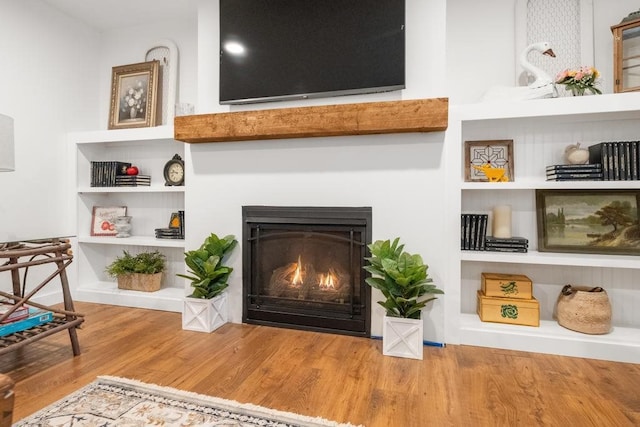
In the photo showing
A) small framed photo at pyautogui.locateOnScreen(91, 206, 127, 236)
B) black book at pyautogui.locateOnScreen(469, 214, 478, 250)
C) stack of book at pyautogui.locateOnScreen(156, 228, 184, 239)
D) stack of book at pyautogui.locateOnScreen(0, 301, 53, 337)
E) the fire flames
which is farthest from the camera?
small framed photo at pyautogui.locateOnScreen(91, 206, 127, 236)

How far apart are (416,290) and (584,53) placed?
1.91 metres

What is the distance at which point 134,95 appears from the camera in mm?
3209

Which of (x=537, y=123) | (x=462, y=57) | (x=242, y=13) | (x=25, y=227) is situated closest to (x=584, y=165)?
(x=537, y=123)

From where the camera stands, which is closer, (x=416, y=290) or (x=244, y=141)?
(x=416, y=290)

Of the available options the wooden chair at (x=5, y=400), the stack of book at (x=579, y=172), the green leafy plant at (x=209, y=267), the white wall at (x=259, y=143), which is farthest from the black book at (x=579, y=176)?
the wooden chair at (x=5, y=400)

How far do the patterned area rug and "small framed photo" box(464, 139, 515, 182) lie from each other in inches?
69.7

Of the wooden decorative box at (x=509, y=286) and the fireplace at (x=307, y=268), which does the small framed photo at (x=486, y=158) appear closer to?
the wooden decorative box at (x=509, y=286)

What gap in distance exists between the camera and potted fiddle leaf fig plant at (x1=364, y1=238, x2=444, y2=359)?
76.9 inches

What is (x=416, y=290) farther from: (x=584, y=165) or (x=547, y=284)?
(x=584, y=165)

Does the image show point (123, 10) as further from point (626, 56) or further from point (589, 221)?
point (589, 221)

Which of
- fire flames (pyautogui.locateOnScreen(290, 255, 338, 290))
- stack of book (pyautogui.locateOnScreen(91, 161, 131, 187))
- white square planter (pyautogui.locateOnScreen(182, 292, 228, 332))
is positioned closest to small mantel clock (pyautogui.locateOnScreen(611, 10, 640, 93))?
fire flames (pyautogui.locateOnScreen(290, 255, 338, 290))

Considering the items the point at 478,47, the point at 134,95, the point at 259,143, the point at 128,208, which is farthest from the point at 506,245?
the point at 134,95

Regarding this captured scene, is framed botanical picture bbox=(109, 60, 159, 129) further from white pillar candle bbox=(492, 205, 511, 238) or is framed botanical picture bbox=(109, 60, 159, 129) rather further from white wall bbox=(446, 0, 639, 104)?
white pillar candle bbox=(492, 205, 511, 238)

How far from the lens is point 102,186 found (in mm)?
3127
